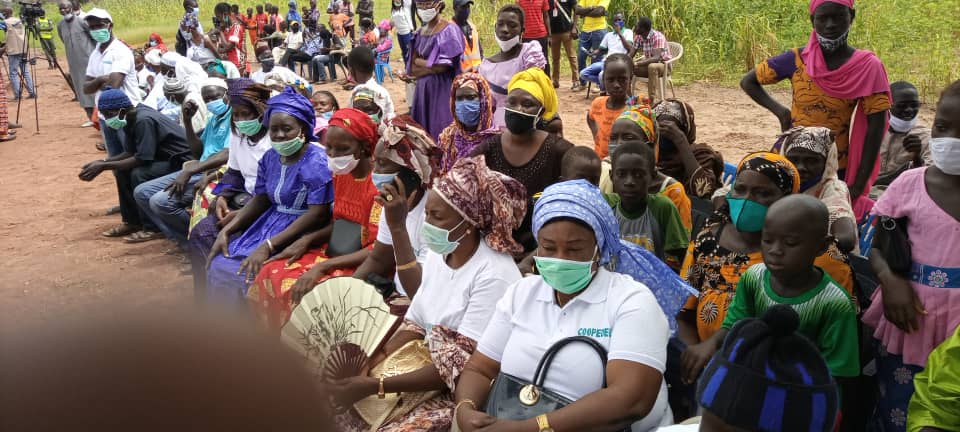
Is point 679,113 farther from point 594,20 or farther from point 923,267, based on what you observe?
point 594,20

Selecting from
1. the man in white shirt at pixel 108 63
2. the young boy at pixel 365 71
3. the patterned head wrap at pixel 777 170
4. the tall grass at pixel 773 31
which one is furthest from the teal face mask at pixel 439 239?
the tall grass at pixel 773 31

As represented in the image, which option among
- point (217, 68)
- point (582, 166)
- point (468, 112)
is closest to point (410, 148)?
point (582, 166)

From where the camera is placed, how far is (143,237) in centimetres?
744

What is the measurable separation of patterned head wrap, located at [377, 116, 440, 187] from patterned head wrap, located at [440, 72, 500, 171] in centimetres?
88

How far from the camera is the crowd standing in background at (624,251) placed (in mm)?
2447

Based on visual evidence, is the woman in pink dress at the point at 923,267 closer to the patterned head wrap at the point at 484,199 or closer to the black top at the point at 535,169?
the patterned head wrap at the point at 484,199

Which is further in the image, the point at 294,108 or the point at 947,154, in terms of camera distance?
the point at 294,108

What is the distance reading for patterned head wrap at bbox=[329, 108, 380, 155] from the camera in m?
4.46

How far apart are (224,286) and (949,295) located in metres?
3.91

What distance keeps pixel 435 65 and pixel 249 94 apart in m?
1.96

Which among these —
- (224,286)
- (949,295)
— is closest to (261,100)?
(224,286)

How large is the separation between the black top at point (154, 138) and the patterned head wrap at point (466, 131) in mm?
3198

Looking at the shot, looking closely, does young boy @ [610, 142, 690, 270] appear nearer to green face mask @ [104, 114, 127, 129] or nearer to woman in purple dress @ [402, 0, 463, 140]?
woman in purple dress @ [402, 0, 463, 140]

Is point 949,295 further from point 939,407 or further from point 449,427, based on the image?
point 449,427
